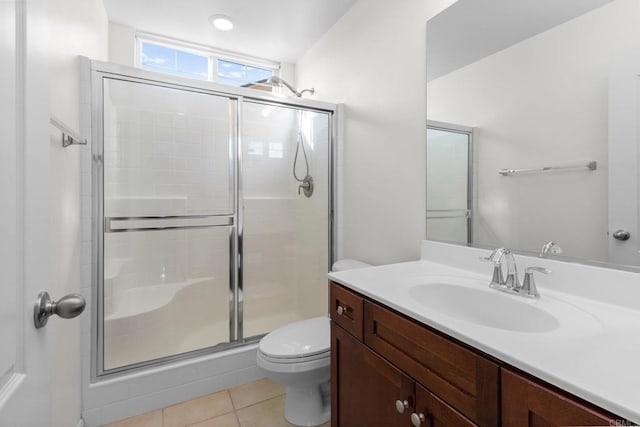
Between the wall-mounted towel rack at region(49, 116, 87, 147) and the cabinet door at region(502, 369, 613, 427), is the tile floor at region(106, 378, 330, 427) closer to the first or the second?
the cabinet door at region(502, 369, 613, 427)

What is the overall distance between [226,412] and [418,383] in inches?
52.1

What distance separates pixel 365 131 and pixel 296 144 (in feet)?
1.98

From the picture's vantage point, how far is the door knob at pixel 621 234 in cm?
92

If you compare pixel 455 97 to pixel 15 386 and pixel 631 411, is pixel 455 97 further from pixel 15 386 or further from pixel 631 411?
pixel 15 386

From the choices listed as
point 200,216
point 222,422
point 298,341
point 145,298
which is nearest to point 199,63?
point 200,216

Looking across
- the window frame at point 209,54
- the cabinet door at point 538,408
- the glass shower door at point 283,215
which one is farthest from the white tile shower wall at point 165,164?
the cabinet door at point 538,408

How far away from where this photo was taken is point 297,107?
88.0 inches

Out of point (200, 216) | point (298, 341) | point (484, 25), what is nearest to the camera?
point (484, 25)

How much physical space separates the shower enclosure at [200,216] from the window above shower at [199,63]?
0.58 m

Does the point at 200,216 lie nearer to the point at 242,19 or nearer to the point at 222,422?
the point at 222,422

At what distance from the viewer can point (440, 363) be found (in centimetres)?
78

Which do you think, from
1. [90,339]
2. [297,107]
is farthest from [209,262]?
[297,107]

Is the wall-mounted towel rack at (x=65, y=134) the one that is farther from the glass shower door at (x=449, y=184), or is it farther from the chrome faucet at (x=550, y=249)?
the chrome faucet at (x=550, y=249)

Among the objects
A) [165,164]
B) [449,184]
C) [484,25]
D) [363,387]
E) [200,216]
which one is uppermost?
[484,25]
